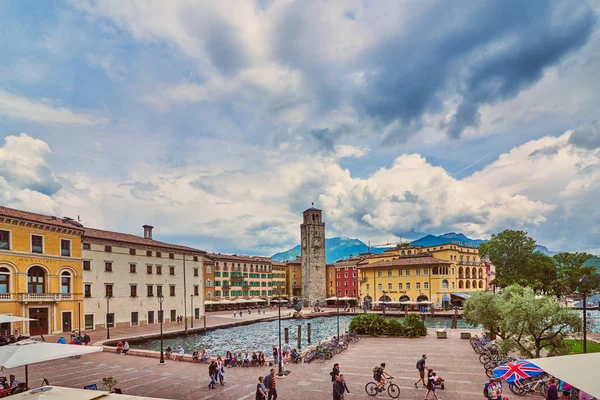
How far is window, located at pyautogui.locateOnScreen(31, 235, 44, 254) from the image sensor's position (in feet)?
127

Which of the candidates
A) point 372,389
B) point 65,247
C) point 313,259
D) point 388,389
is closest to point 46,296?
point 65,247

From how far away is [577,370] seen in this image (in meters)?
8.72

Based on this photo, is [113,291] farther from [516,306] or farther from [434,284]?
[434,284]

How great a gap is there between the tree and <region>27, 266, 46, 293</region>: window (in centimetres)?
7915

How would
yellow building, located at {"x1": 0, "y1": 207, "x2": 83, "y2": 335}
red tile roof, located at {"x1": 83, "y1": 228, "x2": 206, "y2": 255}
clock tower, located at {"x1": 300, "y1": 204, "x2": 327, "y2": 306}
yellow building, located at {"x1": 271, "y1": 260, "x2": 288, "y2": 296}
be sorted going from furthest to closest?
1. yellow building, located at {"x1": 271, "y1": 260, "x2": 288, "y2": 296}
2. clock tower, located at {"x1": 300, "y1": 204, "x2": 327, "y2": 306}
3. red tile roof, located at {"x1": 83, "y1": 228, "x2": 206, "y2": 255}
4. yellow building, located at {"x1": 0, "y1": 207, "x2": 83, "y2": 335}

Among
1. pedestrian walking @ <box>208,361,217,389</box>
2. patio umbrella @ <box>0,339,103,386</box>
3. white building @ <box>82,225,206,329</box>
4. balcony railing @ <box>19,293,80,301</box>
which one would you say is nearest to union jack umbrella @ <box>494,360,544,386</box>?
pedestrian walking @ <box>208,361,217,389</box>

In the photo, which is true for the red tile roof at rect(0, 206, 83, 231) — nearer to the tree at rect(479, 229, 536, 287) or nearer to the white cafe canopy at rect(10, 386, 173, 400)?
the white cafe canopy at rect(10, 386, 173, 400)

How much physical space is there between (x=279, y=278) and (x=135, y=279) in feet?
214

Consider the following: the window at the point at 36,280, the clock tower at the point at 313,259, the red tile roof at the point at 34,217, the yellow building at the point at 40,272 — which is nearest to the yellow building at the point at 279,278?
the clock tower at the point at 313,259

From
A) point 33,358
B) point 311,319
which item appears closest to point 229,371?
point 33,358

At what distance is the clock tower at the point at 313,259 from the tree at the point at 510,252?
131 feet

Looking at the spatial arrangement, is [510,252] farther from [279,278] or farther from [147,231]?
[147,231]

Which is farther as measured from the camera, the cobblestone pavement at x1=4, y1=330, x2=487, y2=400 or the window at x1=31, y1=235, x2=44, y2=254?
the window at x1=31, y1=235, x2=44, y2=254

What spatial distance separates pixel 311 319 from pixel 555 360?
61.8 metres
